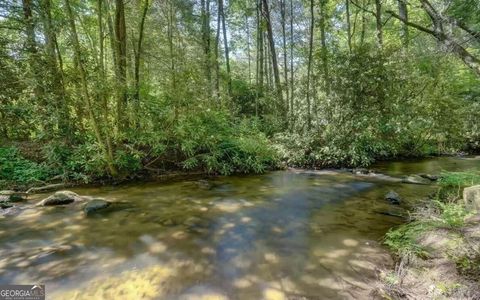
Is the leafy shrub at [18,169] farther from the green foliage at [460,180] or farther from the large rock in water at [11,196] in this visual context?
the green foliage at [460,180]

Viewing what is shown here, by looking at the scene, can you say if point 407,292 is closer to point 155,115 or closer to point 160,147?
point 160,147

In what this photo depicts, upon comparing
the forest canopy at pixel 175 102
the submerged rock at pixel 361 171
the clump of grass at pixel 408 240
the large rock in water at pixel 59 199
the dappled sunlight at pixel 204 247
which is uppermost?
the forest canopy at pixel 175 102

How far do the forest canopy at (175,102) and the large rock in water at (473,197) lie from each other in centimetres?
189

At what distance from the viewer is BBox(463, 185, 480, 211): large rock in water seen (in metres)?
3.20

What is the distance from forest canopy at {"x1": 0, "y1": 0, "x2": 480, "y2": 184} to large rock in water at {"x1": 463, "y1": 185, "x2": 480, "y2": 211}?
6.20 feet

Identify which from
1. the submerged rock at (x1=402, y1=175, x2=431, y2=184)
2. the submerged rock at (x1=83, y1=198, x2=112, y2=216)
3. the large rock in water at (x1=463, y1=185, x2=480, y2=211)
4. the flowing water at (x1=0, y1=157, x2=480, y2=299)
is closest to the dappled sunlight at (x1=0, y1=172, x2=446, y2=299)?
the flowing water at (x1=0, y1=157, x2=480, y2=299)

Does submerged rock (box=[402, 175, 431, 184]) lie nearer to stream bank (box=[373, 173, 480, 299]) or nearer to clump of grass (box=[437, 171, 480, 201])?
clump of grass (box=[437, 171, 480, 201])

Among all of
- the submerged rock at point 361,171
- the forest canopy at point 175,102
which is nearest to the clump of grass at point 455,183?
the forest canopy at point 175,102

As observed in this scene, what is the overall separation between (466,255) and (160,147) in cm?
639

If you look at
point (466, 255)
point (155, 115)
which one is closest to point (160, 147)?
point (155, 115)

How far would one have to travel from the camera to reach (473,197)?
3268 millimetres

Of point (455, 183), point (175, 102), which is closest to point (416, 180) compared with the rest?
point (455, 183)

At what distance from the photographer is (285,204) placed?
5324 millimetres

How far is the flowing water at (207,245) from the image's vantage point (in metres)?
2.71
